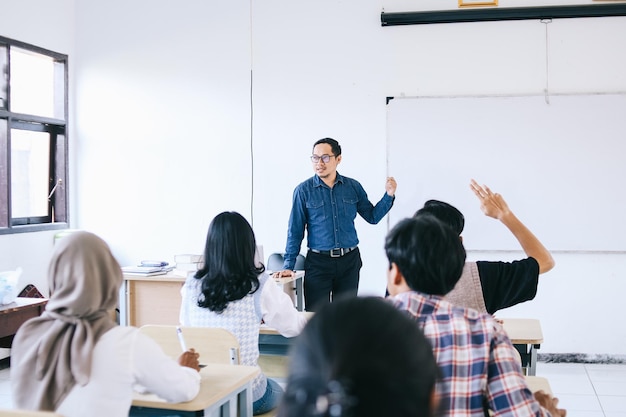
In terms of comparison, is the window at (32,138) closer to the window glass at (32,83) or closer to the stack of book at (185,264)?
the window glass at (32,83)

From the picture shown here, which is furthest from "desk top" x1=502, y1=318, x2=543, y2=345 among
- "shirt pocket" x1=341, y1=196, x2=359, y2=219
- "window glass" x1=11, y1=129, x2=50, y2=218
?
"window glass" x1=11, y1=129, x2=50, y2=218

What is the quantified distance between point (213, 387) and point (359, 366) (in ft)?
4.79

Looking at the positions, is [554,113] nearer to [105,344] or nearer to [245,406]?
[245,406]

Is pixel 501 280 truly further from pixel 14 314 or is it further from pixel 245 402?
pixel 14 314

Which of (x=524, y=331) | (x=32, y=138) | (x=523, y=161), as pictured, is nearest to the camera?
(x=524, y=331)

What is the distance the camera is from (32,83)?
546 centimetres

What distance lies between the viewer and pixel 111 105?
18.8 feet

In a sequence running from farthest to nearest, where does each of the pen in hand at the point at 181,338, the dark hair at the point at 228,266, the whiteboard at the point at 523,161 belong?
the whiteboard at the point at 523,161, the dark hair at the point at 228,266, the pen in hand at the point at 181,338

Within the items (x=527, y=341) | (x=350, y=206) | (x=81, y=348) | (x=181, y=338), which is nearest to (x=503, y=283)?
(x=527, y=341)

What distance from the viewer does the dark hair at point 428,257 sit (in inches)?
56.8

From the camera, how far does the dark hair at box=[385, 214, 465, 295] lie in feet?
4.74

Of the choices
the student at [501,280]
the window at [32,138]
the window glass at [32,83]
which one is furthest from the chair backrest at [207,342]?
the window glass at [32,83]

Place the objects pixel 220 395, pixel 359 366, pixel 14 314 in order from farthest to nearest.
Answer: pixel 14 314 → pixel 220 395 → pixel 359 366

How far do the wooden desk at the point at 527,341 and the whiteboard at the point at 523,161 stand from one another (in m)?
2.06
